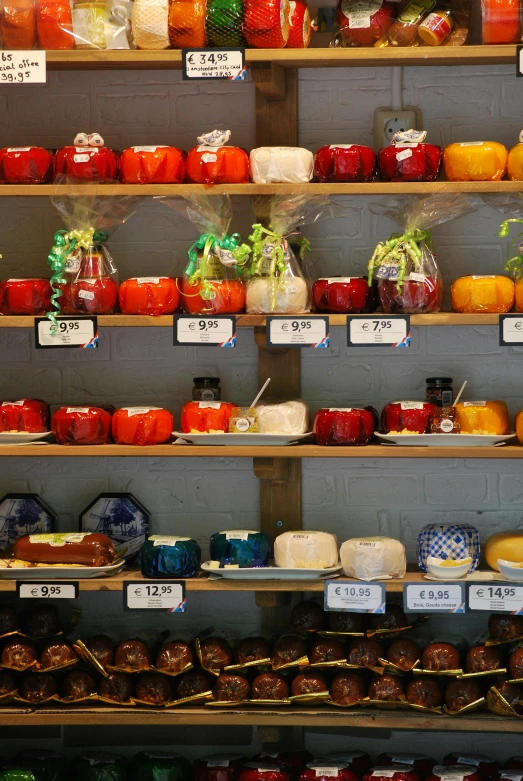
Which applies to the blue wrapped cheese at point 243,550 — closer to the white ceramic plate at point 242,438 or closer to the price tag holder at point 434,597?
the white ceramic plate at point 242,438

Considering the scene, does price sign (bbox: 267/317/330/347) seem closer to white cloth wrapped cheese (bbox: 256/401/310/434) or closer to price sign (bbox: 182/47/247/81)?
white cloth wrapped cheese (bbox: 256/401/310/434)

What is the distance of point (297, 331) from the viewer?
2725 millimetres

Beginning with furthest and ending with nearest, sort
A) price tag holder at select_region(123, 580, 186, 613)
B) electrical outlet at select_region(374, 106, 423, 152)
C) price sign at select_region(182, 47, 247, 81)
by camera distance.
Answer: electrical outlet at select_region(374, 106, 423, 152) < price tag holder at select_region(123, 580, 186, 613) < price sign at select_region(182, 47, 247, 81)

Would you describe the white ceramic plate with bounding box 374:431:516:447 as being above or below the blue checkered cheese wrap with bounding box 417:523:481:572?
above

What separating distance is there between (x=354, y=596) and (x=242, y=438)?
0.50 m

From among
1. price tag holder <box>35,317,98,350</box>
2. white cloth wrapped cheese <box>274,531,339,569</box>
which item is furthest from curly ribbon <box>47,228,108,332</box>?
white cloth wrapped cheese <box>274,531,339,569</box>

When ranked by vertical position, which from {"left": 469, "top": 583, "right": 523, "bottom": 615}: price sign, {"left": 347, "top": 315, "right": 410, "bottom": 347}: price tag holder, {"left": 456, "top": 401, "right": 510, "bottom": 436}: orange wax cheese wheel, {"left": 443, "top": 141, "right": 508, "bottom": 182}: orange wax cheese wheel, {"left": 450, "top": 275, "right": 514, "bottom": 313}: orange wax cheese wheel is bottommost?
{"left": 469, "top": 583, "right": 523, "bottom": 615}: price sign

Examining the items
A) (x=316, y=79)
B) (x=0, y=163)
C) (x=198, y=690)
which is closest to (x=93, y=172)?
(x=0, y=163)

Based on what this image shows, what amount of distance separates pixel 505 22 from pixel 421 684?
1.72 metres

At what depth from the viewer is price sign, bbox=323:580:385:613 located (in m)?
2.72

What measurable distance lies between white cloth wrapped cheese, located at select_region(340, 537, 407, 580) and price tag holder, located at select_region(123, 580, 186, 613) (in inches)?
17.5

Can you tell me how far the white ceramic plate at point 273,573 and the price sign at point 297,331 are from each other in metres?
0.59

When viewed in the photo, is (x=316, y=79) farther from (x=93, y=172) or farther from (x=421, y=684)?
(x=421, y=684)

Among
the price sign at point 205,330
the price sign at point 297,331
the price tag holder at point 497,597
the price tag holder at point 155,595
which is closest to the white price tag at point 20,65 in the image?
the price sign at point 205,330
